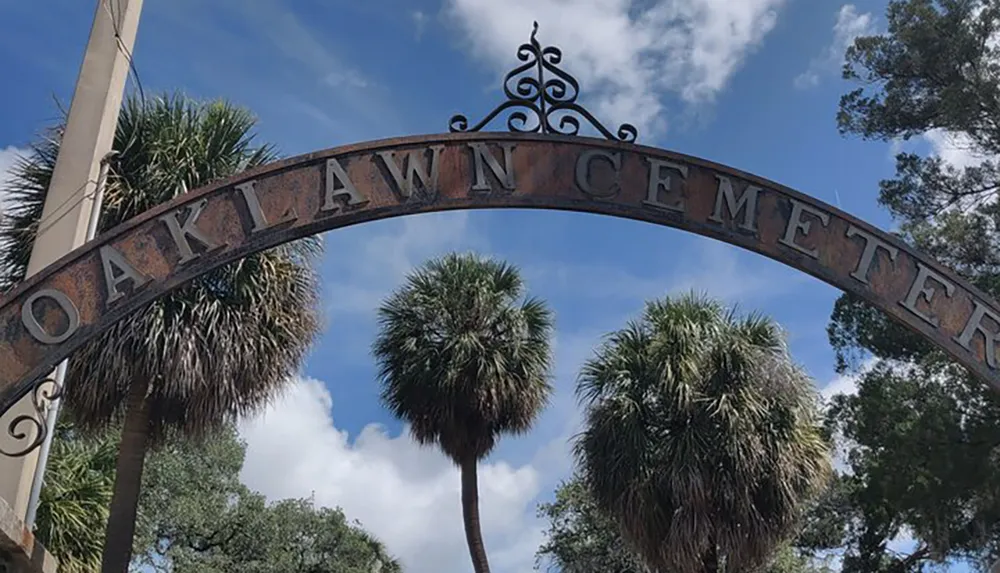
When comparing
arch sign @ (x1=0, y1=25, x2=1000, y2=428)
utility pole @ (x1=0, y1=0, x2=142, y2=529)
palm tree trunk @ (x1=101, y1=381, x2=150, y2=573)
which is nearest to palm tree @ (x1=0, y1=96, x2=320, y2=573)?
palm tree trunk @ (x1=101, y1=381, x2=150, y2=573)

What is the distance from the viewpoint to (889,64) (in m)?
16.4

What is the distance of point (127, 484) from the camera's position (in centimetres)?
893

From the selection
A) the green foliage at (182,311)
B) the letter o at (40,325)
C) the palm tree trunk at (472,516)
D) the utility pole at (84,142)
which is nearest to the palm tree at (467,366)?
the palm tree trunk at (472,516)

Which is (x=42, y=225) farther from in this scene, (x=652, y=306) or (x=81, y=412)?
(x=652, y=306)

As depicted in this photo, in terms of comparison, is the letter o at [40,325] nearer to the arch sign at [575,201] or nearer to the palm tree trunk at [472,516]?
the arch sign at [575,201]

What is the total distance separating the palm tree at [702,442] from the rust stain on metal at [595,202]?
302 inches

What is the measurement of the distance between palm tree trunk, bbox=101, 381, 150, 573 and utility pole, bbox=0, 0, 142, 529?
7.06 feet

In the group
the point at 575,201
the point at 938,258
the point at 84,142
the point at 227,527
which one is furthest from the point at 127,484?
the point at 227,527

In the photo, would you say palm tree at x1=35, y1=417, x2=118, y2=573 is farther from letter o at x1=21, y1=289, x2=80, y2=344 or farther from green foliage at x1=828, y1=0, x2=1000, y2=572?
green foliage at x1=828, y1=0, x2=1000, y2=572

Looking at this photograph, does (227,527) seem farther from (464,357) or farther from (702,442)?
(702,442)

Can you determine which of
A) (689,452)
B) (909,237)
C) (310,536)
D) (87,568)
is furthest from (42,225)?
(310,536)

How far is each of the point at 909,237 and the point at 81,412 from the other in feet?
40.6

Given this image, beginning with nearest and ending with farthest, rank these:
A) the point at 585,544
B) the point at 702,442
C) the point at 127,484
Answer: the point at 127,484 → the point at 702,442 → the point at 585,544

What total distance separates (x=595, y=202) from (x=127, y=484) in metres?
5.92
